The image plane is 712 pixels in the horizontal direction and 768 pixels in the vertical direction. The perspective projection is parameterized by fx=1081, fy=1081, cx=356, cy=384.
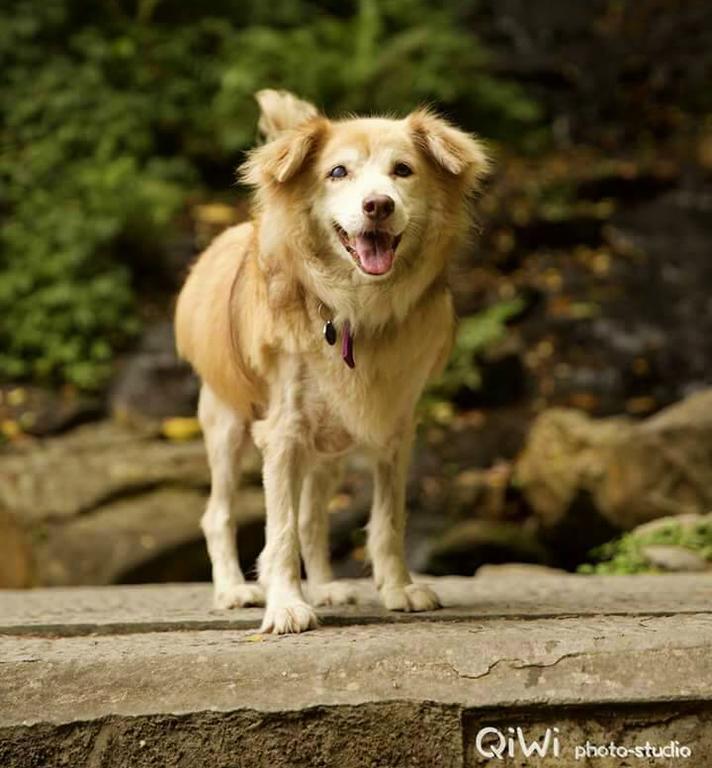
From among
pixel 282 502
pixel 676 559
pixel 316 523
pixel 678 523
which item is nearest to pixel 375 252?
pixel 282 502

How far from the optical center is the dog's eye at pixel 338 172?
371 centimetres

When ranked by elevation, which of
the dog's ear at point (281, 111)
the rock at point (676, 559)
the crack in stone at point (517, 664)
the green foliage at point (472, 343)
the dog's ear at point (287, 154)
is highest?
the dog's ear at point (281, 111)

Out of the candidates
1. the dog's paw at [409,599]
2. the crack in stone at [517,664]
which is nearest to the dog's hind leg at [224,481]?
the dog's paw at [409,599]

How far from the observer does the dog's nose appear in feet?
11.4

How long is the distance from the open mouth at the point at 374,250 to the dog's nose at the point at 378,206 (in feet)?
0.22

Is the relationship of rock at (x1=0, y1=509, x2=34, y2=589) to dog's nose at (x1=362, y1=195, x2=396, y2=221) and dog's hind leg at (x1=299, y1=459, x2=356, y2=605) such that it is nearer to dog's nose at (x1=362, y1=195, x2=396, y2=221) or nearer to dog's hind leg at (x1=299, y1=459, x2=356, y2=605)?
dog's hind leg at (x1=299, y1=459, x2=356, y2=605)

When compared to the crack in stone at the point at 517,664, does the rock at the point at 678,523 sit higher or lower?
lower

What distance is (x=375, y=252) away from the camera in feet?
11.8

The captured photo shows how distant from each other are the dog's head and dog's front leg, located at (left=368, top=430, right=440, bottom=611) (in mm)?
798

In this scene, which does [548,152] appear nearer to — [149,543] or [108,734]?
[149,543]

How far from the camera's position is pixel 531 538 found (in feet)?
27.0

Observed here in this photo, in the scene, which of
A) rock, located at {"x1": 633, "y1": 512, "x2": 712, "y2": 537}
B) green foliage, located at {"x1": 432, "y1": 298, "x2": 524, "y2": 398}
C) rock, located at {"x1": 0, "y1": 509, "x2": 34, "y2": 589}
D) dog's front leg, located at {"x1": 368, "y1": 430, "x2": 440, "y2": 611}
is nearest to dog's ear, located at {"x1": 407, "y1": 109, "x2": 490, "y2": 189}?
dog's front leg, located at {"x1": 368, "y1": 430, "x2": 440, "y2": 611}

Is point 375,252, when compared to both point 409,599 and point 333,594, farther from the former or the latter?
point 333,594

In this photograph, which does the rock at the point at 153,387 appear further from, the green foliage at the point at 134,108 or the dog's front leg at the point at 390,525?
the dog's front leg at the point at 390,525
